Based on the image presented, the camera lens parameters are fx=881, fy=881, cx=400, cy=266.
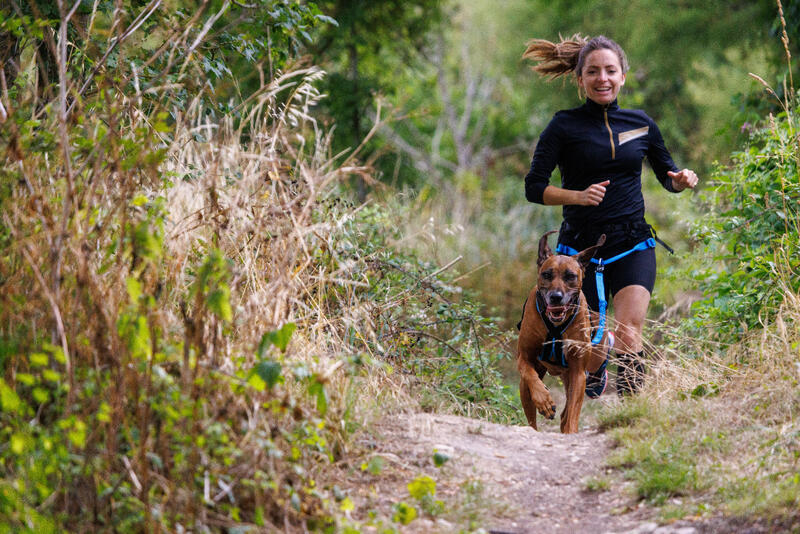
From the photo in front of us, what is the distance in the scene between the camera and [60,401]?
9.76 feet

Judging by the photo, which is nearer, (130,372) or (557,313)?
(130,372)

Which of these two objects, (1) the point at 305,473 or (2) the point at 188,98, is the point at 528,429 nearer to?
(1) the point at 305,473

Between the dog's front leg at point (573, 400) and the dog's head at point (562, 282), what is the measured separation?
335 mm

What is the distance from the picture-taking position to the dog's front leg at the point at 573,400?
5.21 meters

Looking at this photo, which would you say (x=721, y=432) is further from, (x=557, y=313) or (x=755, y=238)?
(x=755, y=238)

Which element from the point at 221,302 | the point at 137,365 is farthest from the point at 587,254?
the point at 137,365

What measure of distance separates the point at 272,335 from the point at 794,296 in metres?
2.69

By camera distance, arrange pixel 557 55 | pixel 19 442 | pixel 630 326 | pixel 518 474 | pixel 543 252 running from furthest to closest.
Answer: pixel 557 55
pixel 543 252
pixel 630 326
pixel 518 474
pixel 19 442

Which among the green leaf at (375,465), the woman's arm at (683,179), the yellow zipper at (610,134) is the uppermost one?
the yellow zipper at (610,134)

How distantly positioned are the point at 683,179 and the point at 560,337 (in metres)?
1.21

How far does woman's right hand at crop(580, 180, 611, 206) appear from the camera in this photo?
5.07 m

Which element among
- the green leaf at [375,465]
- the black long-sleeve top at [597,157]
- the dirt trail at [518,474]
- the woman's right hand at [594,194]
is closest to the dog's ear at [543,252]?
the black long-sleeve top at [597,157]

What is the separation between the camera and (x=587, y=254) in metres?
5.37

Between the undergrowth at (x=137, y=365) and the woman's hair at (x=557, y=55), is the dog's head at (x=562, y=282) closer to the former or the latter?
the woman's hair at (x=557, y=55)
